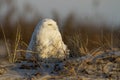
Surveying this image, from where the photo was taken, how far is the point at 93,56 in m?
4.84

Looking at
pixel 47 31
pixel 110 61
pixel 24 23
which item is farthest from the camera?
pixel 24 23

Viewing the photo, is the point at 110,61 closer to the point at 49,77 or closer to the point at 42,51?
the point at 49,77

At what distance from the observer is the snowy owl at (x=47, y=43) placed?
5.52 metres

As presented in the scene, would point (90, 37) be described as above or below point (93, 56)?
below

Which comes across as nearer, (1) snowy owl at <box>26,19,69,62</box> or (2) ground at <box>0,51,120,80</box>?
(2) ground at <box>0,51,120,80</box>

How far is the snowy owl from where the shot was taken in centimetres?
552

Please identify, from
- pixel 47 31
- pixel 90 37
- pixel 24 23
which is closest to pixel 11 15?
pixel 24 23

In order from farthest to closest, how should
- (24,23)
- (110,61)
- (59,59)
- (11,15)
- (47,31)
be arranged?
(24,23)
(11,15)
(47,31)
(59,59)
(110,61)

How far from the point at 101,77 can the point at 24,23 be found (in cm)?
488

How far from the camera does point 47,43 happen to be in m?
5.75

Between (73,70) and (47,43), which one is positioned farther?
(47,43)

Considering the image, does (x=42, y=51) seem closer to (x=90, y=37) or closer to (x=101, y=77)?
(x=101, y=77)

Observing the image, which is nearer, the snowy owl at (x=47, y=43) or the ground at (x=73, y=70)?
the ground at (x=73, y=70)

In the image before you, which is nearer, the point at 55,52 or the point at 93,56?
the point at 93,56
